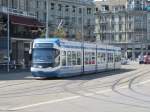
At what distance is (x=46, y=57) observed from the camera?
35.2 metres

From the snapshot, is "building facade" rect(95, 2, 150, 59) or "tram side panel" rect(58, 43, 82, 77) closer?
"tram side panel" rect(58, 43, 82, 77)

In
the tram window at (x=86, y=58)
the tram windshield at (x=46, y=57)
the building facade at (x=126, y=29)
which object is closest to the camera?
the tram windshield at (x=46, y=57)

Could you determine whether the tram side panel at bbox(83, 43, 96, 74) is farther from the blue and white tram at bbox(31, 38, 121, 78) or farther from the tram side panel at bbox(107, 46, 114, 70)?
the tram side panel at bbox(107, 46, 114, 70)

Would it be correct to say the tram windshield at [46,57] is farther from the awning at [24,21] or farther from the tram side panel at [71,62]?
the awning at [24,21]

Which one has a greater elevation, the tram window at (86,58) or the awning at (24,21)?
the awning at (24,21)

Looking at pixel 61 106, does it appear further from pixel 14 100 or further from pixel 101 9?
pixel 101 9

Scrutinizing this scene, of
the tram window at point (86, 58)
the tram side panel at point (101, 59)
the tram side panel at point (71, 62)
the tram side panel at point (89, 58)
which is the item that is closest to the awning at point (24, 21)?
the tram side panel at point (101, 59)

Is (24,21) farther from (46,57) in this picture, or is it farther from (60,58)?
(46,57)

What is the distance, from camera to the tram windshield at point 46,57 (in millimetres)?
35219

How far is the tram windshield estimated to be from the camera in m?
35.2

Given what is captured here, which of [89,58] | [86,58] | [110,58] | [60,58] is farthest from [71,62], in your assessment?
[110,58]

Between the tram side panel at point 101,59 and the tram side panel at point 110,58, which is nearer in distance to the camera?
the tram side panel at point 101,59

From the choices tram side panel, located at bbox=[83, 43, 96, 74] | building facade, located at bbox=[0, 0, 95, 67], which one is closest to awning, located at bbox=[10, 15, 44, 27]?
building facade, located at bbox=[0, 0, 95, 67]

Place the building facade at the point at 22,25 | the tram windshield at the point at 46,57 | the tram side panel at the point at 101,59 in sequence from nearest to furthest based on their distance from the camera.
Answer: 1. the tram windshield at the point at 46,57
2. the tram side panel at the point at 101,59
3. the building facade at the point at 22,25
